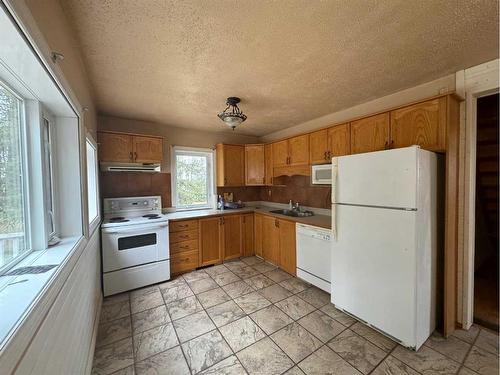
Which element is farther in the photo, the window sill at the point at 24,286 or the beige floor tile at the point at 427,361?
the beige floor tile at the point at 427,361

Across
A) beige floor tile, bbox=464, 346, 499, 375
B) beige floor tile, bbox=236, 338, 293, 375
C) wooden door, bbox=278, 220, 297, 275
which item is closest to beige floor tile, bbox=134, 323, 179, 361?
beige floor tile, bbox=236, 338, 293, 375

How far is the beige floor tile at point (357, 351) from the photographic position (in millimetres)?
1596

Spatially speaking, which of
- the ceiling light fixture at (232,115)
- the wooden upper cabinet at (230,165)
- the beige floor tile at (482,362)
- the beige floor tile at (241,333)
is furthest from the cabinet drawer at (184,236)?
the beige floor tile at (482,362)

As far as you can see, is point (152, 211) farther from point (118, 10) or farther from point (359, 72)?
point (359, 72)

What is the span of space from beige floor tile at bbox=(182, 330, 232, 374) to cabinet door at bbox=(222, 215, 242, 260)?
1.66 meters

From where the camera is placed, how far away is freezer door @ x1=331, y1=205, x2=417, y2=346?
5.58 feet

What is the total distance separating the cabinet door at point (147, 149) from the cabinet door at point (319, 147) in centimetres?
226

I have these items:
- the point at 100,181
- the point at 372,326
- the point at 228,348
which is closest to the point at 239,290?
the point at 228,348

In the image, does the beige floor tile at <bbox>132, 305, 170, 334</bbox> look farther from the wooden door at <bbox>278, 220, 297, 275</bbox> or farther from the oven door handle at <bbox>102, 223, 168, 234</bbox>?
the wooden door at <bbox>278, 220, 297, 275</bbox>

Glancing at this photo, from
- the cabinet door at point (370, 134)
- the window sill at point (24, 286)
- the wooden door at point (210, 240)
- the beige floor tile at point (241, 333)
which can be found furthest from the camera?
the wooden door at point (210, 240)

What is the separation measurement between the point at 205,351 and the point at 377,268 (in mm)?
1647

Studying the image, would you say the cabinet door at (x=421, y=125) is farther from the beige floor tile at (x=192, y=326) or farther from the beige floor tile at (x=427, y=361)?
the beige floor tile at (x=192, y=326)

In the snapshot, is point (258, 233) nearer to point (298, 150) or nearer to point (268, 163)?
point (268, 163)

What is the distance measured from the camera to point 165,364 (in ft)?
5.30
